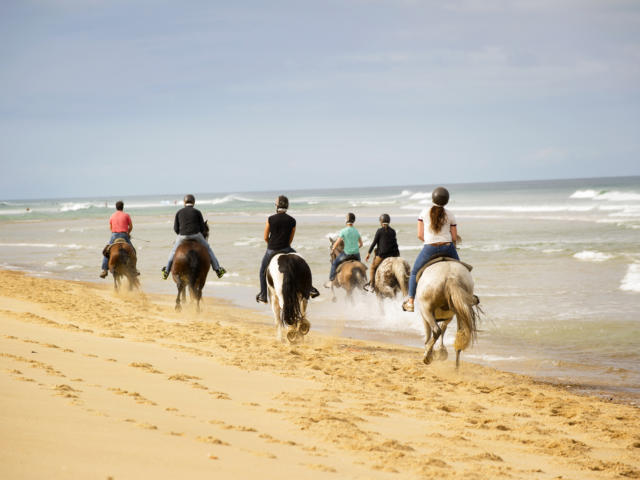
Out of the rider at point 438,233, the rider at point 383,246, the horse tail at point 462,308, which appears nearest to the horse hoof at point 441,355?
the horse tail at point 462,308

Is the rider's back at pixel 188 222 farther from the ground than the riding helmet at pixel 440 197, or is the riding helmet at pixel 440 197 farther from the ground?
the riding helmet at pixel 440 197

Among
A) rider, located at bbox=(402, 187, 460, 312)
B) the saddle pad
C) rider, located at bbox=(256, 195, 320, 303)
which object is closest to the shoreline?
the saddle pad

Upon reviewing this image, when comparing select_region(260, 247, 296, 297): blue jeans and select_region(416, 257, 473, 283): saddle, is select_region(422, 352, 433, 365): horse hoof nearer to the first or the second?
select_region(416, 257, 473, 283): saddle

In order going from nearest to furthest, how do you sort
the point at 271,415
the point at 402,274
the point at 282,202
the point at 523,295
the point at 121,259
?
1. the point at 271,415
2. the point at 282,202
3. the point at 402,274
4. the point at 523,295
5. the point at 121,259

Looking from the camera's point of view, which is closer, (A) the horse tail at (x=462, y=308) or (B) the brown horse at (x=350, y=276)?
(A) the horse tail at (x=462, y=308)

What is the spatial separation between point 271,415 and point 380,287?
8343mm

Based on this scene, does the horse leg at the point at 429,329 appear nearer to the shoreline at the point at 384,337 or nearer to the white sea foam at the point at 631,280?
the shoreline at the point at 384,337

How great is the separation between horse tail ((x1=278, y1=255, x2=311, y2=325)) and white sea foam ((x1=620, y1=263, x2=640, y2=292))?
9050 millimetres

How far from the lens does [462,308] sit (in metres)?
7.94

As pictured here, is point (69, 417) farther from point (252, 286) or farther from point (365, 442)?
point (252, 286)

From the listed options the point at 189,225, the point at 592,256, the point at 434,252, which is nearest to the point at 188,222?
the point at 189,225

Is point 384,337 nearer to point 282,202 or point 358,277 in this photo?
point 358,277

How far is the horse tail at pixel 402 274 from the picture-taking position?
13266 mm

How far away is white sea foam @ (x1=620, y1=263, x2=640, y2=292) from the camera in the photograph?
50.1 feet
